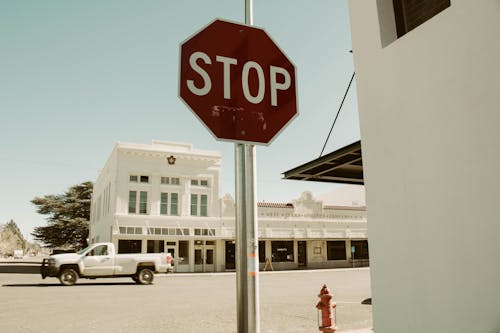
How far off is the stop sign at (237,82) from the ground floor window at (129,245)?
95.7 feet

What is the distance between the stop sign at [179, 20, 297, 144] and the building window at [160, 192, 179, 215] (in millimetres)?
29592

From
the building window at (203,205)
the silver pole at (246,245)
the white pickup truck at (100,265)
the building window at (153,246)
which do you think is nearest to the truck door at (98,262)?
the white pickup truck at (100,265)

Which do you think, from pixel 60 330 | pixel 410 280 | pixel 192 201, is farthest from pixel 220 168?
pixel 410 280

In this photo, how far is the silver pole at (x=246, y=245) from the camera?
6.46ft

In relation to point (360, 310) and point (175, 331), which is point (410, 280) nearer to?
point (175, 331)

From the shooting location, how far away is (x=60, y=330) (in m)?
7.56

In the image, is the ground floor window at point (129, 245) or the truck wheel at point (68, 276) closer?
the truck wheel at point (68, 276)

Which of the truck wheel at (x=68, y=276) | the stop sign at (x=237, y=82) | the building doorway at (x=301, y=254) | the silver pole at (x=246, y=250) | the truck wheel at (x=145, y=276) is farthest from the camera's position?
the building doorway at (x=301, y=254)

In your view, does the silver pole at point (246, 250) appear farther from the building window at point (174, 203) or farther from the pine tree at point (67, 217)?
the pine tree at point (67, 217)

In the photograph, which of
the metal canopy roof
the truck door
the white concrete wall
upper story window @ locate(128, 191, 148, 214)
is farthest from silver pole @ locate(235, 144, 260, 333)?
upper story window @ locate(128, 191, 148, 214)

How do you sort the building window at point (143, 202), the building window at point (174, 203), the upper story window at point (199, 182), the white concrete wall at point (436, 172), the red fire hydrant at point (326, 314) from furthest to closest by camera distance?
the upper story window at point (199, 182) → the building window at point (174, 203) → the building window at point (143, 202) → the red fire hydrant at point (326, 314) → the white concrete wall at point (436, 172)

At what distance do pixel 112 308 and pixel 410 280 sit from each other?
898 cm

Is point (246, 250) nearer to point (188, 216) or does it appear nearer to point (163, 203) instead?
point (188, 216)

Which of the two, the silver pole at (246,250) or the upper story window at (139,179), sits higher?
the upper story window at (139,179)
